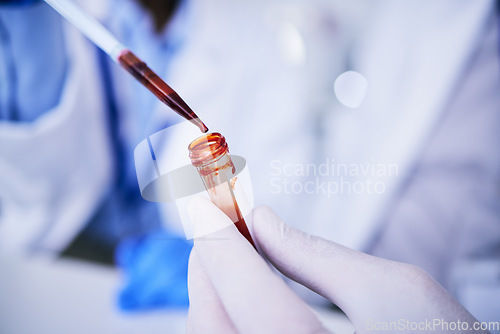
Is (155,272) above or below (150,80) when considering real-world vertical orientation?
below

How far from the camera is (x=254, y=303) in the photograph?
22 centimetres

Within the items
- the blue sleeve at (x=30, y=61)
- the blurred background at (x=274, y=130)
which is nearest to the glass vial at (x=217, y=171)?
the blurred background at (x=274, y=130)

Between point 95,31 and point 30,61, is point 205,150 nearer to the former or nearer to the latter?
point 95,31

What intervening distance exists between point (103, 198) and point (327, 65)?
0.63 meters

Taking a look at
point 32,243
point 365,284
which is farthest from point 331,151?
point 32,243

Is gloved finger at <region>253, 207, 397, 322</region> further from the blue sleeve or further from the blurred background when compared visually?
the blue sleeve

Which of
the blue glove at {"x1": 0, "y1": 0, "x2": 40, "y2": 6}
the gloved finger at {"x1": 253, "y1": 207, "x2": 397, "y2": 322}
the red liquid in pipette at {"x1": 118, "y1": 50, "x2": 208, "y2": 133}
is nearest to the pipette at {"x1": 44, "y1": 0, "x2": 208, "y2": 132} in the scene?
the red liquid in pipette at {"x1": 118, "y1": 50, "x2": 208, "y2": 133}

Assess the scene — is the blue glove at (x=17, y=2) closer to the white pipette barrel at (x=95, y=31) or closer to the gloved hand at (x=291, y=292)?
the white pipette barrel at (x=95, y=31)

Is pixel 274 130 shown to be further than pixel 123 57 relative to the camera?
Yes

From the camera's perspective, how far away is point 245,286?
227 mm

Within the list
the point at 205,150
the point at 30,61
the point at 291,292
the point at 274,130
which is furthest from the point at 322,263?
the point at 30,61

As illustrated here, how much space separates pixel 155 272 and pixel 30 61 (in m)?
0.50

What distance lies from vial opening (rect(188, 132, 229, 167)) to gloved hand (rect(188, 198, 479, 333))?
5 centimetres

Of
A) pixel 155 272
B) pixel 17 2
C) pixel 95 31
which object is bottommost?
pixel 155 272
